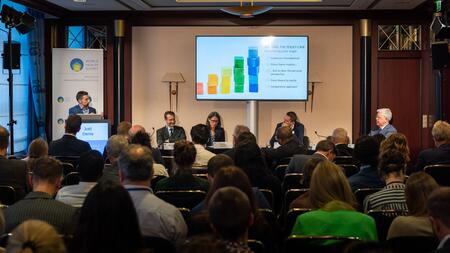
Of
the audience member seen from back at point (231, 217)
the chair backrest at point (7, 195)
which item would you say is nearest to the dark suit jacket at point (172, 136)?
the chair backrest at point (7, 195)

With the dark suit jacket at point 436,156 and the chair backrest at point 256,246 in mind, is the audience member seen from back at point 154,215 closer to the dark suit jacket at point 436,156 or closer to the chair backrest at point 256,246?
the chair backrest at point 256,246

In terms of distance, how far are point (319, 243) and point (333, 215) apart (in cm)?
32

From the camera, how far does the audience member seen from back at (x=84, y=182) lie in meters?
4.00

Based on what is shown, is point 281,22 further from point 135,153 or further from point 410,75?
point 135,153

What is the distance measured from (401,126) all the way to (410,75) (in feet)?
3.12

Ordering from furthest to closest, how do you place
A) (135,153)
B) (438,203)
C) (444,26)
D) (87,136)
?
1. (87,136)
2. (444,26)
3. (135,153)
4. (438,203)

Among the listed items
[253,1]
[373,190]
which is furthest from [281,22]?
[373,190]

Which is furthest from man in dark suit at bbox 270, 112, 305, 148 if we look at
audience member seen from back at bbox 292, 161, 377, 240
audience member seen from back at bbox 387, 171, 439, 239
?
audience member seen from back at bbox 387, 171, 439, 239

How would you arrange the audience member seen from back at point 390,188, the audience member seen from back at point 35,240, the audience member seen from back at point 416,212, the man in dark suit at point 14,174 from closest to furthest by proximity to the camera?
the audience member seen from back at point 35,240 → the audience member seen from back at point 416,212 → the audience member seen from back at point 390,188 → the man in dark suit at point 14,174

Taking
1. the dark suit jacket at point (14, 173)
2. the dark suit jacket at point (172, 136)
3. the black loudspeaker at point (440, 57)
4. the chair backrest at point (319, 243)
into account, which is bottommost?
the chair backrest at point (319, 243)

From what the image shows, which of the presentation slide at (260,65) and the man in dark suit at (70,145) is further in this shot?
the presentation slide at (260,65)

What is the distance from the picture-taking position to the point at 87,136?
9.59 meters

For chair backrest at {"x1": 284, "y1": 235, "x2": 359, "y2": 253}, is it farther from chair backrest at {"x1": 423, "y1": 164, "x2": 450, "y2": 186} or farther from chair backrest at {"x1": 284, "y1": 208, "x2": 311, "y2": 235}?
chair backrest at {"x1": 423, "y1": 164, "x2": 450, "y2": 186}

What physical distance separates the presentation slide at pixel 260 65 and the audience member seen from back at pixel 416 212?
758 cm
